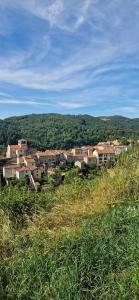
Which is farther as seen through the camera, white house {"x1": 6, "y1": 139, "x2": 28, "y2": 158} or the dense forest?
white house {"x1": 6, "y1": 139, "x2": 28, "y2": 158}

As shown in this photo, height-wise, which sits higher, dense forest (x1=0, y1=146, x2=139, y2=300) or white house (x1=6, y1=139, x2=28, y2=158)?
dense forest (x1=0, y1=146, x2=139, y2=300)

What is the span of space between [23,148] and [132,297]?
174 feet

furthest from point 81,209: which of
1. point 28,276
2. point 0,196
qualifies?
point 28,276

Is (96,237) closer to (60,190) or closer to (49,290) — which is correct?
(49,290)

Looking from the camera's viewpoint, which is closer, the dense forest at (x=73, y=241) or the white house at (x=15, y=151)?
the dense forest at (x=73, y=241)

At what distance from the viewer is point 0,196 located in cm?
394

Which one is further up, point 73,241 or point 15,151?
point 73,241

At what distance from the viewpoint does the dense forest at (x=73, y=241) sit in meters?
2.38

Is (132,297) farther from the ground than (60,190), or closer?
closer

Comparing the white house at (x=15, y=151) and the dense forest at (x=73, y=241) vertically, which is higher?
the dense forest at (x=73, y=241)

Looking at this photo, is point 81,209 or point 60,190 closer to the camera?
point 81,209

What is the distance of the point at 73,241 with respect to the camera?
2.89 meters

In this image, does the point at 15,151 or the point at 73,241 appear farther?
the point at 15,151

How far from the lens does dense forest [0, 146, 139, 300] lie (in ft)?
7.80
